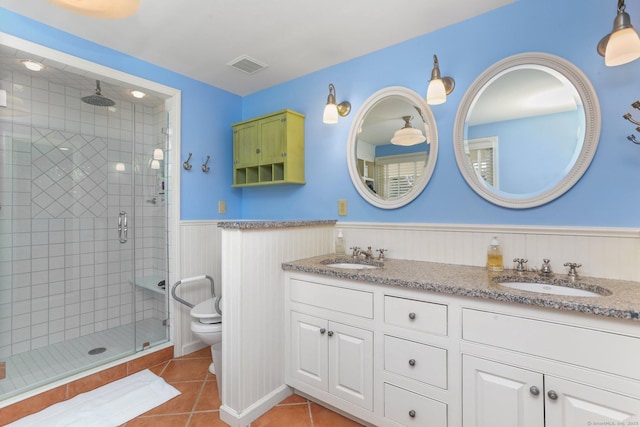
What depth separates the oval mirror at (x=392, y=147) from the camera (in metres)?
2.00

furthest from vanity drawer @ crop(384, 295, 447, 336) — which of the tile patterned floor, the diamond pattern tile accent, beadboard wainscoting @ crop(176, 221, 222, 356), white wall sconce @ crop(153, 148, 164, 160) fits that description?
the diamond pattern tile accent

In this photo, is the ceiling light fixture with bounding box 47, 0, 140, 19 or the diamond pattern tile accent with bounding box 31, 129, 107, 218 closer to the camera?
the ceiling light fixture with bounding box 47, 0, 140, 19

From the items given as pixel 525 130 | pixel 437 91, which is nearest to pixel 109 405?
pixel 437 91

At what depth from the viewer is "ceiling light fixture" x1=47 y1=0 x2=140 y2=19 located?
1123 mm

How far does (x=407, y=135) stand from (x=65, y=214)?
2.94 m

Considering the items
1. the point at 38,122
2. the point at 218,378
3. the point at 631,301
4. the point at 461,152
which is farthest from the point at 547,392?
the point at 38,122

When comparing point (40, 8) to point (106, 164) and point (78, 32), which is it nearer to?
point (78, 32)

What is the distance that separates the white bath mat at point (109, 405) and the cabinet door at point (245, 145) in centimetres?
183

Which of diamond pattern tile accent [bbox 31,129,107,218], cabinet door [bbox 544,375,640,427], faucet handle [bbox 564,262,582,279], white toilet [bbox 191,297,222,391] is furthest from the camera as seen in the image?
diamond pattern tile accent [bbox 31,129,107,218]

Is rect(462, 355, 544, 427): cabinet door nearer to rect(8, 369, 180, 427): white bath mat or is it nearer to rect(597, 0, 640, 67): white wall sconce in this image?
rect(597, 0, 640, 67): white wall sconce

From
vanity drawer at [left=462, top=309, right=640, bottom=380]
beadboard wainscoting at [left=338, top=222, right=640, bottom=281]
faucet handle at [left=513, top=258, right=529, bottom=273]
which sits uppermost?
beadboard wainscoting at [left=338, top=222, right=640, bottom=281]

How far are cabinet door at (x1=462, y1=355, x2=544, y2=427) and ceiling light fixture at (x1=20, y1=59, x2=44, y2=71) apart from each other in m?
3.03

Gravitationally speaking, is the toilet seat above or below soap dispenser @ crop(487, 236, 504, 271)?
below

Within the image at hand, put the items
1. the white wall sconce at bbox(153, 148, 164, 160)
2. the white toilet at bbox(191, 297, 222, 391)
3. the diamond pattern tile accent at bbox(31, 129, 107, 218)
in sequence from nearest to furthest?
the white toilet at bbox(191, 297, 222, 391)
the diamond pattern tile accent at bbox(31, 129, 107, 218)
the white wall sconce at bbox(153, 148, 164, 160)
